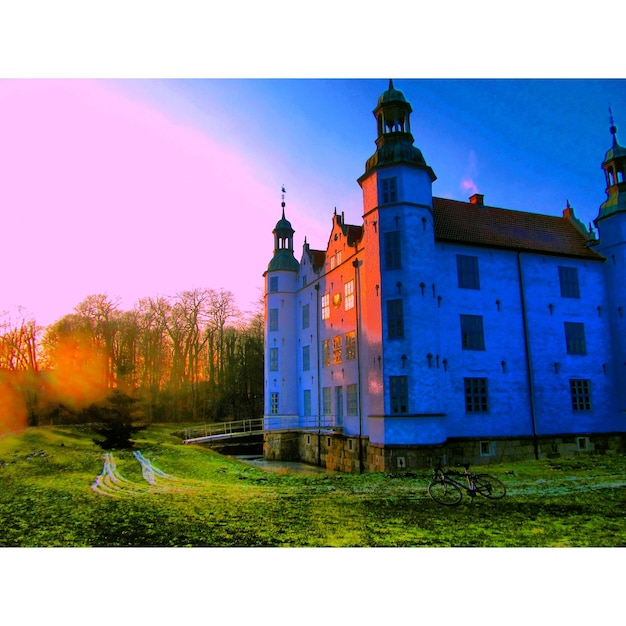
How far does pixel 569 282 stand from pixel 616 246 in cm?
303

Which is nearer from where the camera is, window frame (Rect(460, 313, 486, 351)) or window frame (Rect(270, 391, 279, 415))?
window frame (Rect(460, 313, 486, 351))

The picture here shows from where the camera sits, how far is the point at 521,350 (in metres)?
22.0

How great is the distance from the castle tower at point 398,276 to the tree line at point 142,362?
11764mm

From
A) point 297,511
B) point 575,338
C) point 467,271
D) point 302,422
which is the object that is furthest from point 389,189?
point 302,422

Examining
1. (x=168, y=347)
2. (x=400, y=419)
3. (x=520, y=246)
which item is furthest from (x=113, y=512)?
(x=168, y=347)

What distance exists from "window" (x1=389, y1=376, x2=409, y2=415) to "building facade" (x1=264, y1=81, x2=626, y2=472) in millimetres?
40

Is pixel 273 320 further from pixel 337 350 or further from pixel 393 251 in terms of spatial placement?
pixel 393 251

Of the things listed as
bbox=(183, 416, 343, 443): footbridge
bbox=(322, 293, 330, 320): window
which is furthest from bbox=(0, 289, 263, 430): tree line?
bbox=(322, 293, 330, 320): window

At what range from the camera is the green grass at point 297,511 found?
9.05m

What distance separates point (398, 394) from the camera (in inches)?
737

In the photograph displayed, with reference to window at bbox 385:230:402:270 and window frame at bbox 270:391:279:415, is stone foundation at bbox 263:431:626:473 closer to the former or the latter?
window frame at bbox 270:391:279:415

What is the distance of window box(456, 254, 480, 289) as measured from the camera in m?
A: 21.5

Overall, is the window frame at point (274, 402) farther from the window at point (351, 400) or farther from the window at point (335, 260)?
the window at point (335, 260)

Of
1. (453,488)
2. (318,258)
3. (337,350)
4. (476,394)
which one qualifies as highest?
(318,258)
